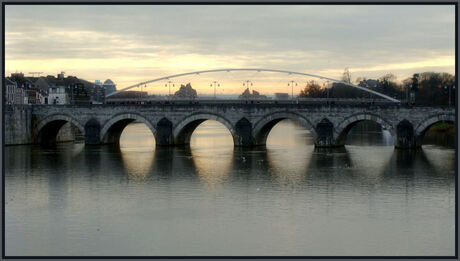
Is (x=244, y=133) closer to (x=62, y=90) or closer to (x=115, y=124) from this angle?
(x=115, y=124)

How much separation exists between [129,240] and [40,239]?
317 centimetres

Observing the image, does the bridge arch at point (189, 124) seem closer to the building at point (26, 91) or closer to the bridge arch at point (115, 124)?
the bridge arch at point (115, 124)

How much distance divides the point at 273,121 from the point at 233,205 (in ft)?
94.9

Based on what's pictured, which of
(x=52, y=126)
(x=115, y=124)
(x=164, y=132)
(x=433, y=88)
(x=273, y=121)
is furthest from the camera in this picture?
(x=433, y=88)

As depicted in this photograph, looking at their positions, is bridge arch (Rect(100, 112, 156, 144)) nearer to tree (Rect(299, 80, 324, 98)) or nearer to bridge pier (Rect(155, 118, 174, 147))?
bridge pier (Rect(155, 118, 174, 147))

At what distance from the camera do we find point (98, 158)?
4994 centimetres

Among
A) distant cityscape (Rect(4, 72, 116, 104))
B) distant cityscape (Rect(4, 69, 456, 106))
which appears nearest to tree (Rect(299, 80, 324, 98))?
distant cityscape (Rect(4, 69, 456, 106))

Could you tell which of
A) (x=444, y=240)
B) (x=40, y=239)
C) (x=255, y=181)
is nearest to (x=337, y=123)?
(x=255, y=181)

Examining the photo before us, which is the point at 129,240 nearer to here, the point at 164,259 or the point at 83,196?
the point at 164,259

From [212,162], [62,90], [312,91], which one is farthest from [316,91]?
[212,162]

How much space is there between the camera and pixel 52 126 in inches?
2606

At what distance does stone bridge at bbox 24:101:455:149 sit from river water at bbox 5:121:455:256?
320 cm

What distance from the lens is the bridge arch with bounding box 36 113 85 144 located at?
206ft

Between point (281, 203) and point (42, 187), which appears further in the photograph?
point (42, 187)
